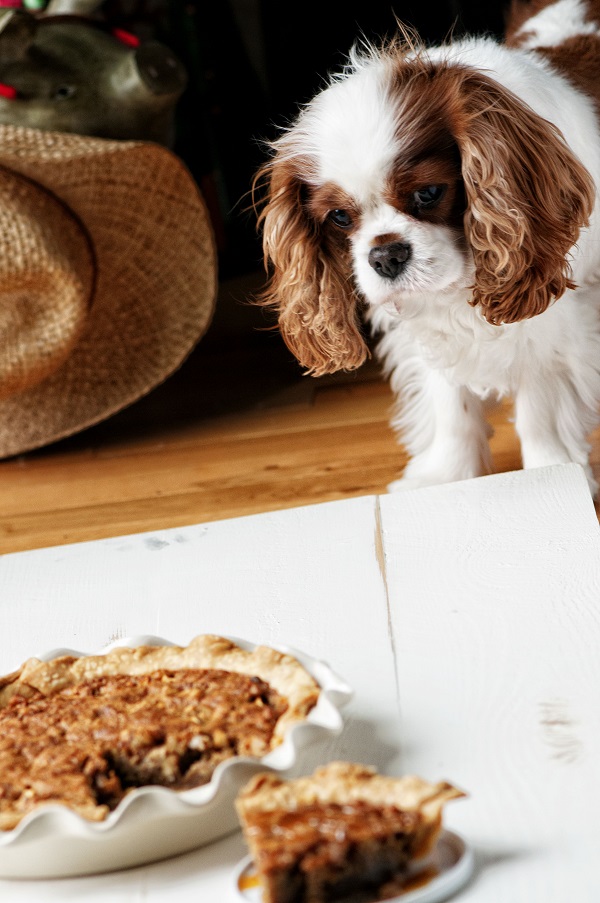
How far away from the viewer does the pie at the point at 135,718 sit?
67 centimetres

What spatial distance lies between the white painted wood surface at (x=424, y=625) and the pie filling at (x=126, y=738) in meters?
0.05

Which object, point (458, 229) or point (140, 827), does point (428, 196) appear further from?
point (140, 827)

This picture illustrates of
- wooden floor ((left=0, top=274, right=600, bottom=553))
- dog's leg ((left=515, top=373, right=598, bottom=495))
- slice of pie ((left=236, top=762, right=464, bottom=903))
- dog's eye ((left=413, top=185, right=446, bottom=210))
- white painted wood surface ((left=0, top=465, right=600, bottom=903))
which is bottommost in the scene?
wooden floor ((left=0, top=274, right=600, bottom=553))

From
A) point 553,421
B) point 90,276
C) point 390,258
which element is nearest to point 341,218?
point 390,258

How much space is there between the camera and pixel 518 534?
3.21 ft

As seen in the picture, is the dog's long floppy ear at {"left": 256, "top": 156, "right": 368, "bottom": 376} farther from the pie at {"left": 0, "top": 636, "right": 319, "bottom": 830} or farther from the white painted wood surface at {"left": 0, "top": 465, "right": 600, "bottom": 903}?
the pie at {"left": 0, "top": 636, "right": 319, "bottom": 830}

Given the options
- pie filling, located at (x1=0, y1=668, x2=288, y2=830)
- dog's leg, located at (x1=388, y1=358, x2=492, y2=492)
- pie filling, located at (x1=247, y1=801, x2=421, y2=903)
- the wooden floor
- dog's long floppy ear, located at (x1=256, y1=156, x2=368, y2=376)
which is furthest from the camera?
the wooden floor

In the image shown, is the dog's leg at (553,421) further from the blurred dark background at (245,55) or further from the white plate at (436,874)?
the blurred dark background at (245,55)

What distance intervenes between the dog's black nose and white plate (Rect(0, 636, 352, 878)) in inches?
30.4

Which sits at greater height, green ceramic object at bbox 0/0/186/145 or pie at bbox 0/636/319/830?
pie at bbox 0/636/319/830

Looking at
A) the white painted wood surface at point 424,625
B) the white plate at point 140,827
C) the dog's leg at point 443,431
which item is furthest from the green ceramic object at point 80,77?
the white plate at point 140,827

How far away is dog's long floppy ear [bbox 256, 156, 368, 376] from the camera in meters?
1.47

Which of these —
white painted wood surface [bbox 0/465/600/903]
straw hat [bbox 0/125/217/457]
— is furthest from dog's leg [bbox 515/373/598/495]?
straw hat [bbox 0/125/217/457]

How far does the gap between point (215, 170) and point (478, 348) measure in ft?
6.13
